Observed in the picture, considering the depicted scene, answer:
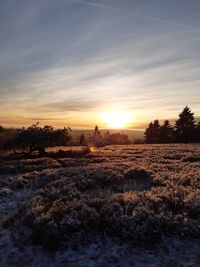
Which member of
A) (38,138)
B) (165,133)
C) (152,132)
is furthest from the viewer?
(152,132)

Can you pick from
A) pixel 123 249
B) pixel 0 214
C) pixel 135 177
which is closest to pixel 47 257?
pixel 123 249

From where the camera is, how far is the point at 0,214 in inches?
572

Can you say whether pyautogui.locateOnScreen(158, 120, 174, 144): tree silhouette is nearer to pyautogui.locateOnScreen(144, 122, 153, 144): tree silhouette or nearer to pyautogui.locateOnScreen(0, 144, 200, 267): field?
pyautogui.locateOnScreen(144, 122, 153, 144): tree silhouette

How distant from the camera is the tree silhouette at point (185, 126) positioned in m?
72.9

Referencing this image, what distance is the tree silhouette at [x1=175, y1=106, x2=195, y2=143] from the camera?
239 ft

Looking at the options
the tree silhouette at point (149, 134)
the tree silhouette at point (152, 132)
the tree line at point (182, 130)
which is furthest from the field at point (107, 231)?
the tree silhouette at point (149, 134)

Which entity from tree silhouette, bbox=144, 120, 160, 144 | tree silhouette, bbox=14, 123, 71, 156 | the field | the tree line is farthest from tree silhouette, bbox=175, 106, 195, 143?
the field

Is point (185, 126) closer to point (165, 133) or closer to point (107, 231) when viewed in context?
point (165, 133)

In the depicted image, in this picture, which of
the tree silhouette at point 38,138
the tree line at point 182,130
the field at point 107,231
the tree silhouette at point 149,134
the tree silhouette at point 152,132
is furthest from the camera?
the tree silhouette at point 149,134

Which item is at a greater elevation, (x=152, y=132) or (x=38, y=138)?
(x=152, y=132)

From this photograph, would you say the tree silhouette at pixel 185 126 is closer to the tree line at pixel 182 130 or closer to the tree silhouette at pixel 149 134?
the tree line at pixel 182 130

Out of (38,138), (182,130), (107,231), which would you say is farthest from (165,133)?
(107,231)

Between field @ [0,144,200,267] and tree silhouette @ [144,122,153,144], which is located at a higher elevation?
tree silhouette @ [144,122,153,144]

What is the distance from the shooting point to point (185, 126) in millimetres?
74250
